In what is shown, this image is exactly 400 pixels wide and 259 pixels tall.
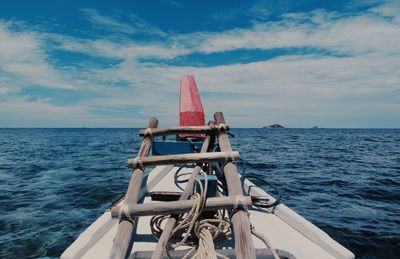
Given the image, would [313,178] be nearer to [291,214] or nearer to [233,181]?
[291,214]

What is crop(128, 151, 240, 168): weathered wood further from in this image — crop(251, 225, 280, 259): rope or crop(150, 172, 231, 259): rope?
crop(251, 225, 280, 259): rope

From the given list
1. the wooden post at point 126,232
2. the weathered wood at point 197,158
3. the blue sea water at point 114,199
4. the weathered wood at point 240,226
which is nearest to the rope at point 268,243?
the weathered wood at point 240,226

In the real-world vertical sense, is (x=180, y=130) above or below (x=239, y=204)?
above

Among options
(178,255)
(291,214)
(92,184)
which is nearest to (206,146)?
(291,214)

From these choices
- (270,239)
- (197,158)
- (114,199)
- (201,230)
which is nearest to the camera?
(201,230)

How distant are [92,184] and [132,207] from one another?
1064cm

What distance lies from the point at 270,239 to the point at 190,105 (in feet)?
18.5

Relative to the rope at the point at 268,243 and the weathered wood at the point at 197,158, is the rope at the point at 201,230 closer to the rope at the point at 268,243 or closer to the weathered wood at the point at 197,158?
the rope at the point at 268,243

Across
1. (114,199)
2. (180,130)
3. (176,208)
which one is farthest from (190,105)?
(176,208)

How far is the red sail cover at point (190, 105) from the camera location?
8.23 meters

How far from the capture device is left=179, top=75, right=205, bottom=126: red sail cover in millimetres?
8234

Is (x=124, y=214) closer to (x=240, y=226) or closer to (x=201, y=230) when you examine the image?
(x=201, y=230)

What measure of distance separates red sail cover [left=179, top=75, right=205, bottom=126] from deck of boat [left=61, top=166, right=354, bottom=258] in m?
4.28

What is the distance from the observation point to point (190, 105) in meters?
8.47
